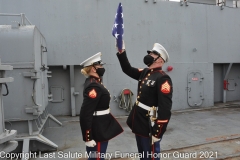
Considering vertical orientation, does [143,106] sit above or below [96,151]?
above

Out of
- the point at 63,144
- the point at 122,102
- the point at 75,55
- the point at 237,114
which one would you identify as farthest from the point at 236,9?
the point at 63,144

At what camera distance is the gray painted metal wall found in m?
6.00

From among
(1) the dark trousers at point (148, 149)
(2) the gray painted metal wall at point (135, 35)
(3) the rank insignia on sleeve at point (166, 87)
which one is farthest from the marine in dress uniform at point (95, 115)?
(2) the gray painted metal wall at point (135, 35)

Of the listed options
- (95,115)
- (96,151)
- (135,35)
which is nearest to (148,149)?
(96,151)

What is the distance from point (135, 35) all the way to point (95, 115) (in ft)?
15.4

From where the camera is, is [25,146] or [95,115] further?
[25,146]

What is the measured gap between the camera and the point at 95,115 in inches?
95.7

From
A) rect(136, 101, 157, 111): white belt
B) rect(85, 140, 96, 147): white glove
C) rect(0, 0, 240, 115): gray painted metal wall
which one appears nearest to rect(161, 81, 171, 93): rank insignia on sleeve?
rect(136, 101, 157, 111): white belt

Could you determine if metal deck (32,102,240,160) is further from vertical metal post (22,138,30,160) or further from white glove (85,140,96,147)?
white glove (85,140,96,147)

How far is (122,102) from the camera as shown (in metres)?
6.46

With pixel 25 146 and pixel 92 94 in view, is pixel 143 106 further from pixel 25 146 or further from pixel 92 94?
pixel 25 146

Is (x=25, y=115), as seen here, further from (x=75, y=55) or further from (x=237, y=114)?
(x=237, y=114)

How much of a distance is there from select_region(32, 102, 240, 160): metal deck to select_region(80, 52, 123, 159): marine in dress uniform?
1119mm

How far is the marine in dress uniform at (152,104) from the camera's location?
223cm
